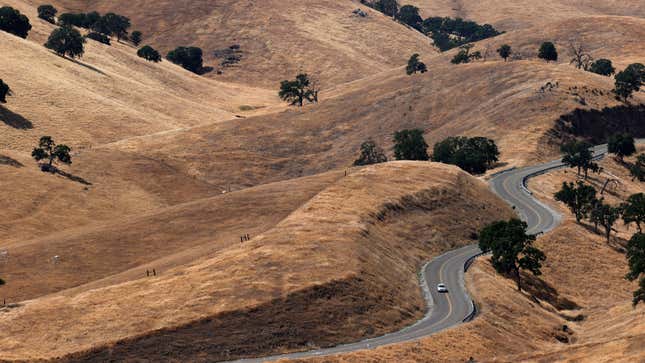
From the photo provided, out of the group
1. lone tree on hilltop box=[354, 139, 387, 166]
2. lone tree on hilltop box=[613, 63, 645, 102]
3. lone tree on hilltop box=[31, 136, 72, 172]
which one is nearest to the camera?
lone tree on hilltop box=[31, 136, 72, 172]

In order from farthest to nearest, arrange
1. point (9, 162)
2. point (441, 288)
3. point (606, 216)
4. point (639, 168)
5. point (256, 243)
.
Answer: point (639, 168)
point (9, 162)
point (606, 216)
point (256, 243)
point (441, 288)

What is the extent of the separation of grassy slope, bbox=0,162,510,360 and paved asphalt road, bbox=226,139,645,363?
5.87 feet

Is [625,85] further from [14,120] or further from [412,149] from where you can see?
[14,120]

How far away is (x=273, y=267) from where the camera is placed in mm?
97250

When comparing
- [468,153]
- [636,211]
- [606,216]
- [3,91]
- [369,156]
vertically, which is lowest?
[606,216]

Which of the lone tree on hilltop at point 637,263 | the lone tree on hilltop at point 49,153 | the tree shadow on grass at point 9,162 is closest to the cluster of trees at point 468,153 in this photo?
the lone tree on hilltop at point 637,263

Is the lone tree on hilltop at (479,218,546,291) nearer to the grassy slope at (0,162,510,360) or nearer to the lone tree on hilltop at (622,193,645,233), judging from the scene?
the grassy slope at (0,162,510,360)

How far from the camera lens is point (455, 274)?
362ft

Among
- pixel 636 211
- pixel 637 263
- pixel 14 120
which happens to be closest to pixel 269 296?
pixel 637 263

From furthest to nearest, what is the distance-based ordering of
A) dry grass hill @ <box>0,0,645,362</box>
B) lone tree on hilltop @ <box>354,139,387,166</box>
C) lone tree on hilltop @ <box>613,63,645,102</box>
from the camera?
lone tree on hilltop @ <box>613,63,645,102</box>, lone tree on hilltop @ <box>354,139,387,166</box>, dry grass hill @ <box>0,0,645,362</box>

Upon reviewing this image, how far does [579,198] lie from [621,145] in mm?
36672

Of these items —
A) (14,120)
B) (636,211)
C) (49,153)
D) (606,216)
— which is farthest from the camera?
(14,120)

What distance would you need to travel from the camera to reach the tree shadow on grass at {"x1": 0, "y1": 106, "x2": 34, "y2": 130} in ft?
570

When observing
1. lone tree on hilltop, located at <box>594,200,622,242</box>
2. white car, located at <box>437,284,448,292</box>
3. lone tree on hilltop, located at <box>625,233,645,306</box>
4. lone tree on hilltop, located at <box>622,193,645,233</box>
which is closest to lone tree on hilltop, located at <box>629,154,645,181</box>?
lone tree on hilltop, located at <box>622,193,645,233</box>
